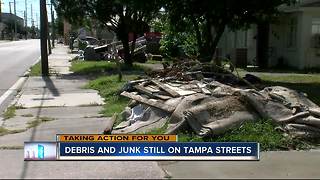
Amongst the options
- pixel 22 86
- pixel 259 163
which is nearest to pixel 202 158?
pixel 259 163

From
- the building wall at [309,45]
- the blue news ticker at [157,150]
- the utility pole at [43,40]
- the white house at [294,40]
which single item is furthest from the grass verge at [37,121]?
the building wall at [309,45]

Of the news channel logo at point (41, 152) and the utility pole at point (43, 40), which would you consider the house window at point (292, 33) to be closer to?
the utility pole at point (43, 40)

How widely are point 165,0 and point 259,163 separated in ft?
36.7

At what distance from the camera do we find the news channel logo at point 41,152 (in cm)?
745

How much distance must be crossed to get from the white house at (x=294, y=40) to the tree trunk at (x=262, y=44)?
0.19 metres

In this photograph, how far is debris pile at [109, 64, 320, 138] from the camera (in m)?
8.89

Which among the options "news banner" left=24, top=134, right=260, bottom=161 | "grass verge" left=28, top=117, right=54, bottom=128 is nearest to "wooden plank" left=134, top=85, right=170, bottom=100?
"grass verge" left=28, top=117, right=54, bottom=128

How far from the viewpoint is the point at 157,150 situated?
24.5 feet

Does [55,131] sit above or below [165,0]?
below

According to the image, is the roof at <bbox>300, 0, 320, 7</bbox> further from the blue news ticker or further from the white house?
the blue news ticker

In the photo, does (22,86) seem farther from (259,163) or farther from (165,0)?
(259,163)

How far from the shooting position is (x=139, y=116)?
33.8 feet

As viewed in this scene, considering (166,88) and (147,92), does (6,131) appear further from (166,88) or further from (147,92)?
(166,88)

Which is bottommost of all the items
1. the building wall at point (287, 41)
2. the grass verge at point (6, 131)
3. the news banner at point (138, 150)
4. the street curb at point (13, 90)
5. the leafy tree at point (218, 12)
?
the street curb at point (13, 90)
